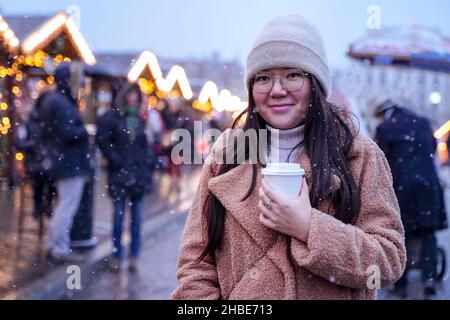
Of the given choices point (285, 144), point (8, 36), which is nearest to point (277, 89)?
point (285, 144)

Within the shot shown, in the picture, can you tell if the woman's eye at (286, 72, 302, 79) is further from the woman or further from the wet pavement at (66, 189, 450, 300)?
the wet pavement at (66, 189, 450, 300)

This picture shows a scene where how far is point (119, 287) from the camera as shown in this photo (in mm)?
5055

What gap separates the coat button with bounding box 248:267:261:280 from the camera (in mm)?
1566

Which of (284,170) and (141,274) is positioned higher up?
(284,170)

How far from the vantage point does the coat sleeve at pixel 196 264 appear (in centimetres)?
163

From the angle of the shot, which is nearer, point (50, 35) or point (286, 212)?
point (286, 212)

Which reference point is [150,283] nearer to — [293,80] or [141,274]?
[141,274]

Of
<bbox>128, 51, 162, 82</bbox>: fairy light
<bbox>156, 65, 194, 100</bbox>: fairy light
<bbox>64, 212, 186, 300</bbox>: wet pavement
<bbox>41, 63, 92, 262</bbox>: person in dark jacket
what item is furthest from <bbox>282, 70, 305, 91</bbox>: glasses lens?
<bbox>156, 65, 194, 100</bbox>: fairy light

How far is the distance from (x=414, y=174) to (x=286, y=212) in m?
3.74

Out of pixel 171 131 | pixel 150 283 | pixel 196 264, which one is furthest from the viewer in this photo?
pixel 171 131

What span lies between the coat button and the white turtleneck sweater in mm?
320

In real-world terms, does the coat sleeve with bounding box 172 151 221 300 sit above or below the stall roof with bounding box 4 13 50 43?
below

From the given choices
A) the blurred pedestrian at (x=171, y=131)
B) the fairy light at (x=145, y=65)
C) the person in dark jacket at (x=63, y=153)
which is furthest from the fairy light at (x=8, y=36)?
the blurred pedestrian at (x=171, y=131)

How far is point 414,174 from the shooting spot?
16.1 feet
